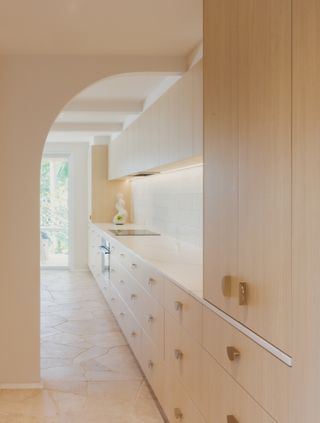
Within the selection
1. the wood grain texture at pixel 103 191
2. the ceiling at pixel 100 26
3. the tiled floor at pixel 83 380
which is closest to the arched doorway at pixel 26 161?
the ceiling at pixel 100 26

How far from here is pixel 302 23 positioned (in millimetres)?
1161

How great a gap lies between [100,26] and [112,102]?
8.78 ft

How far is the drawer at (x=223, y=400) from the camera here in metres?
1.46

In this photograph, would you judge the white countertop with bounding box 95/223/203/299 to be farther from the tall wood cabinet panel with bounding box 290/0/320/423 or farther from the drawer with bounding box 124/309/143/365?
the tall wood cabinet panel with bounding box 290/0/320/423

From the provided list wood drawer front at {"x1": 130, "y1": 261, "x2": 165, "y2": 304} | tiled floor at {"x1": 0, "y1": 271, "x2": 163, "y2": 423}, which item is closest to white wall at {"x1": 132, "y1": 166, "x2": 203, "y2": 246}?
Result: wood drawer front at {"x1": 130, "y1": 261, "x2": 165, "y2": 304}

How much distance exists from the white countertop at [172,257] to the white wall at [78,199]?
11.1 ft

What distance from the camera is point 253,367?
1445mm

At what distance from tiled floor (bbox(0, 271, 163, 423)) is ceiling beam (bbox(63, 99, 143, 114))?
2.33 meters

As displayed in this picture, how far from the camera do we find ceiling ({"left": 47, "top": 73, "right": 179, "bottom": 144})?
174 inches

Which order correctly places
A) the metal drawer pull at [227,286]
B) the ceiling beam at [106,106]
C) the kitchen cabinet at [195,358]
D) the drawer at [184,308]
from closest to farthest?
1. the kitchen cabinet at [195,358]
2. the metal drawer pull at [227,286]
3. the drawer at [184,308]
4. the ceiling beam at [106,106]

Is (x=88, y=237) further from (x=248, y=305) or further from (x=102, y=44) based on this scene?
(x=248, y=305)

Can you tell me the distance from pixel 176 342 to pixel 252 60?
1546 mm

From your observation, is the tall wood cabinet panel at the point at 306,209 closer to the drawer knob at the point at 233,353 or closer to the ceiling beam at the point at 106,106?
the drawer knob at the point at 233,353

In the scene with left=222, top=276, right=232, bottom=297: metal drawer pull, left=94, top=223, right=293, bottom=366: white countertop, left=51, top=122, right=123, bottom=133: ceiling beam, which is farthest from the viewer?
left=51, top=122, right=123, bottom=133: ceiling beam
